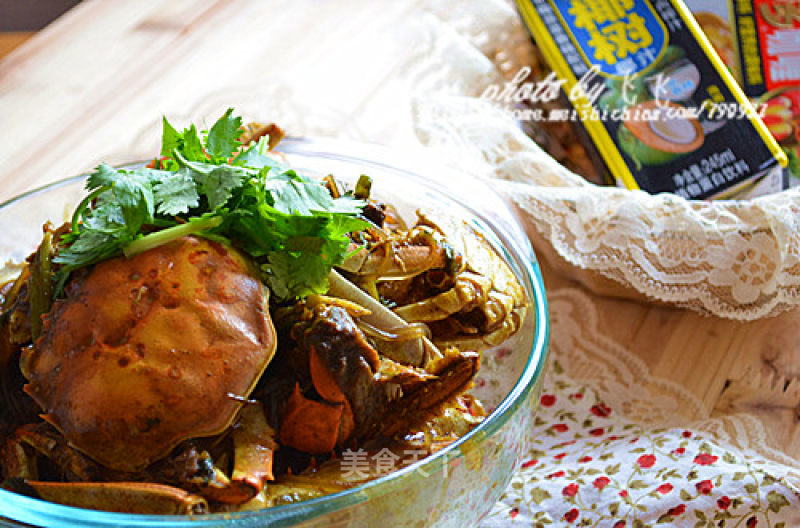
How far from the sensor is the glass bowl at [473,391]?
2.04 ft

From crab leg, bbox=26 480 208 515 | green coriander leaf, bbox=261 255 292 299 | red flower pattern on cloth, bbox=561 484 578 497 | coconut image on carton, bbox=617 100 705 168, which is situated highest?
green coriander leaf, bbox=261 255 292 299

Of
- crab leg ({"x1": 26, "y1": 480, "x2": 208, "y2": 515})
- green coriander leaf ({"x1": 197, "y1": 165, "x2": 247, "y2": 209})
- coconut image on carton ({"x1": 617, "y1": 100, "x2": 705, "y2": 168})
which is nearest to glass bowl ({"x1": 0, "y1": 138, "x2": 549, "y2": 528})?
crab leg ({"x1": 26, "y1": 480, "x2": 208, "y2": 515})

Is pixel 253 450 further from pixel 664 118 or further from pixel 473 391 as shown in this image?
pixel 664 118

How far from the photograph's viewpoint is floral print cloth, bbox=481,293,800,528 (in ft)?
3.20

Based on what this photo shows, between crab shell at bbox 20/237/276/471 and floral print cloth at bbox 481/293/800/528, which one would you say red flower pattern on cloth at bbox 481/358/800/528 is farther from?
crab shell at bbox 20/237/276/471

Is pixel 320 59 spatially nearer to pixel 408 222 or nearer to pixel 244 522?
pixel 408 222

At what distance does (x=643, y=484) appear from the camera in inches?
40.0

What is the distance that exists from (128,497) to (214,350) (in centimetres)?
12

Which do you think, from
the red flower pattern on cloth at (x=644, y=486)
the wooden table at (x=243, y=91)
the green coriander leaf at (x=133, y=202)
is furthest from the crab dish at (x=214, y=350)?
the wooden table at (x=243, y=91)

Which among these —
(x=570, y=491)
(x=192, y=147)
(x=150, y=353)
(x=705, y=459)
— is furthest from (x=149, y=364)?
(x=705, y=459)

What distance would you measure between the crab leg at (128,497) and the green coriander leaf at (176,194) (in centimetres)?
21

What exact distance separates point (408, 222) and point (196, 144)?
0.30 meters

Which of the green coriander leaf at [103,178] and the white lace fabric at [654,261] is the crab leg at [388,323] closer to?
the green coriander leaf at [103,178]

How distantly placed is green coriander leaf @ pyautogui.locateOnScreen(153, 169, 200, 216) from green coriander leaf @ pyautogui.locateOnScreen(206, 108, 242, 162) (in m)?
0.05
